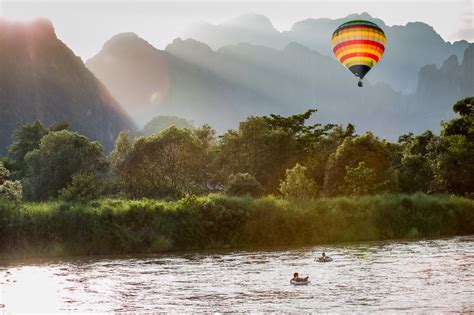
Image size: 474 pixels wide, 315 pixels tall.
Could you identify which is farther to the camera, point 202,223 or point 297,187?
point 297,187

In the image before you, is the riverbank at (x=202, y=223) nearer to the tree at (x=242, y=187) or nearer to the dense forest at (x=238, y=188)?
the dense forest at (x=238, y=188)

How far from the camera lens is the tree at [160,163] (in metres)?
88.1

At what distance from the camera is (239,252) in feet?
174

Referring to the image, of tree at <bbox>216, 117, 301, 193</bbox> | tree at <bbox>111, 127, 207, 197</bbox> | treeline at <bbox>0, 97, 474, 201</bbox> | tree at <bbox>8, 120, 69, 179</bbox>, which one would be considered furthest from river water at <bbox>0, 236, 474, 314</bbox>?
tree at <bbox>8, 120, 69, 179</bbox>

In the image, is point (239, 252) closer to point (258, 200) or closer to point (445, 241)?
point (258, 200)

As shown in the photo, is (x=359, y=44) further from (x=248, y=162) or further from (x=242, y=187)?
(x=248, y=162)

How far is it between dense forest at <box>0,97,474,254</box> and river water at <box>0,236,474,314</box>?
A: 4.27 meters

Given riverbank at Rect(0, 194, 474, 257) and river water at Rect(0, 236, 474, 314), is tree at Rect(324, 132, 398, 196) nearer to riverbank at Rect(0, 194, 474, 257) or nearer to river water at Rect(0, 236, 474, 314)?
riverbank at Rect(0, 194, 474, 257)

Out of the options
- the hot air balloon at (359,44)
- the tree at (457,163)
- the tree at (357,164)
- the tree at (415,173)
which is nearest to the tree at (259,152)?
the tree at (357,164)

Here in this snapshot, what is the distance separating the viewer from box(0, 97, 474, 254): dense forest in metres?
54.2

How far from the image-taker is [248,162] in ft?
283

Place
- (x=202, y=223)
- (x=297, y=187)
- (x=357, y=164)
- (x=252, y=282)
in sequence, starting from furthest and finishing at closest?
(x=357, y=164)
(x=297, y=187)
(x=202, y=223)
(x=252, y=282)

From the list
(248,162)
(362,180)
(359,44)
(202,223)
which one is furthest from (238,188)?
(359,44)

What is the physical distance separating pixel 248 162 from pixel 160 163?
12480mm
